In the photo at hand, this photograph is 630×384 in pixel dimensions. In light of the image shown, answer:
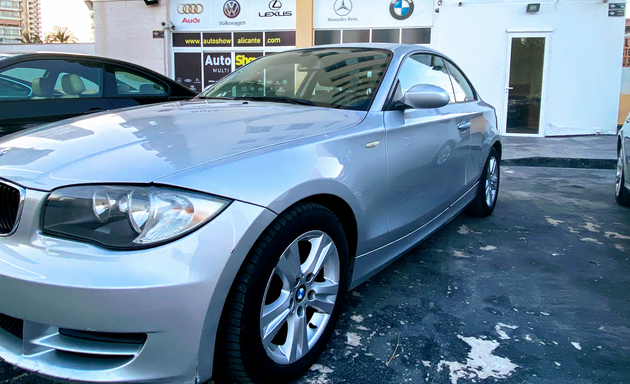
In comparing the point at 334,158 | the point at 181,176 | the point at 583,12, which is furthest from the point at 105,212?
the point at 583,12

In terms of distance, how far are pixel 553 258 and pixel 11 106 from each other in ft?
14.4

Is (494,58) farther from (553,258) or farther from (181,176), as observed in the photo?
(181,176)

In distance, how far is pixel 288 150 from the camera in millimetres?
1917

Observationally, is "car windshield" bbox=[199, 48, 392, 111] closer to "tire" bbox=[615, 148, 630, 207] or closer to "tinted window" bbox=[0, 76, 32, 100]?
"tinted window" bbox=[0, 76, 32, 100]

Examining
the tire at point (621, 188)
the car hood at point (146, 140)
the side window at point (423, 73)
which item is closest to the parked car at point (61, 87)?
the car hood at point (146, 140)

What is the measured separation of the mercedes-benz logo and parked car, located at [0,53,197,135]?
33.1ft

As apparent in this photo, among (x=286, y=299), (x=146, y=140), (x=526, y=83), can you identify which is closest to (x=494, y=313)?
(x=286, y=299)

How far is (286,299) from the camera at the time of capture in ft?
6.28

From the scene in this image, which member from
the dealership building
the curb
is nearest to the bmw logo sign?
the dealership building

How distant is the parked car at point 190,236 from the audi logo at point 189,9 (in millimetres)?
14163

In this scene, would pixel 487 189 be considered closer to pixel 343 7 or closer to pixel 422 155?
pixel 422 155

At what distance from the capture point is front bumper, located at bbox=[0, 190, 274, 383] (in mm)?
1485

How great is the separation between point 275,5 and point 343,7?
2.12 m

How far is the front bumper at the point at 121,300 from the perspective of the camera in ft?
4.87
